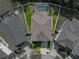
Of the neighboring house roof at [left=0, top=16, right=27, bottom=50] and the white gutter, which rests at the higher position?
the neighboring house roof at [left=0, top=16, right=27, bottom=50]

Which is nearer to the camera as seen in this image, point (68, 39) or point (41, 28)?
point (68, 39)

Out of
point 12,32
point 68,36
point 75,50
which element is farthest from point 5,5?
point 75,50

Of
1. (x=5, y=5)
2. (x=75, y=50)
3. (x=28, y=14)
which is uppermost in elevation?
(x=28, y=14)

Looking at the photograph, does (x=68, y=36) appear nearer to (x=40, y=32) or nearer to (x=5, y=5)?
(x=40, y=32)

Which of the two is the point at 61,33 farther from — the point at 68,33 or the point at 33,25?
the point at 33,25

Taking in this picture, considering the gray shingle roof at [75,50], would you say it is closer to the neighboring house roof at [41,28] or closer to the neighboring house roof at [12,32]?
the neighboring house roof at [41,28]

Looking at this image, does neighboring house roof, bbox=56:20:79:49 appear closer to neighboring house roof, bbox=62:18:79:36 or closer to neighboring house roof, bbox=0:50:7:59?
neighboring house roof, bbox=62:18:79:36

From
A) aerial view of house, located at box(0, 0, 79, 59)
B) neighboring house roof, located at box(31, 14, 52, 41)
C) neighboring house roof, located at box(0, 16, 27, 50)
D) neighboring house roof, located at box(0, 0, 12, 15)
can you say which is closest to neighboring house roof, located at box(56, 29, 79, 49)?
aerial view of house, located at box(0, 0, 79, 59)
